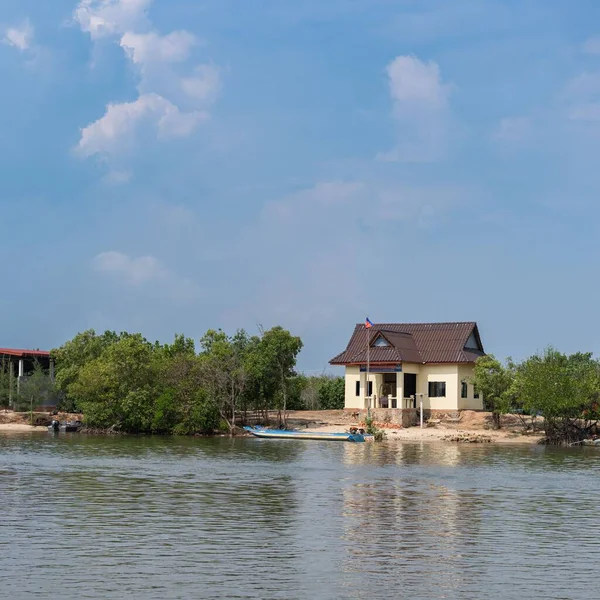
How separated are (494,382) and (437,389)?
6.45 metres

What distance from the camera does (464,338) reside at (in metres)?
71.1

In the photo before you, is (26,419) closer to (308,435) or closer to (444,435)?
(308,435)

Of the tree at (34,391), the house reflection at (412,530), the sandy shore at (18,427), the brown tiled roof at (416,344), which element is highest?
the brown tiled roof at (416,344)

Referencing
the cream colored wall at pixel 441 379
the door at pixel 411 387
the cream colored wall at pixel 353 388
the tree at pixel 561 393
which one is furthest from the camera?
the cream colored wall at pixel 353 388

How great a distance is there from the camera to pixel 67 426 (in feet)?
222

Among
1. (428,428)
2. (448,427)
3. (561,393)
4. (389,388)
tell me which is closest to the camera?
(561,393)

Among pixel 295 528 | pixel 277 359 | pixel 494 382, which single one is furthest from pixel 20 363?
pixel 295 528

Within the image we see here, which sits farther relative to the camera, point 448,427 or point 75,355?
point 75,355

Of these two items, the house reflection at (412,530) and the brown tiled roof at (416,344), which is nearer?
the house reflection at (412,530)

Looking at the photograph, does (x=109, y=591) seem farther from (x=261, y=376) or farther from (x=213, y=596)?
(x=261, y=376)

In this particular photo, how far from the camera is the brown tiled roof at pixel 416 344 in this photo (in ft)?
229

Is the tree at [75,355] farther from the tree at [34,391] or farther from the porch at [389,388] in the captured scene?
the porch at [389,388]

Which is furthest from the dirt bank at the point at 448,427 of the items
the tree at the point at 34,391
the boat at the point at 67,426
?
the tree at the point at 34,391

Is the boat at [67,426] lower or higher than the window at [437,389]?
lower
